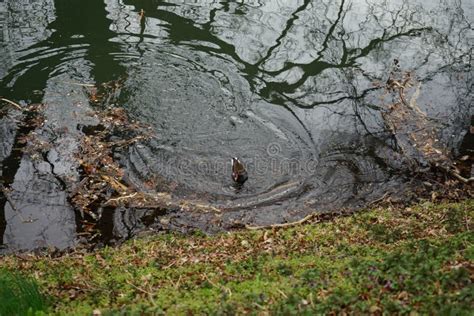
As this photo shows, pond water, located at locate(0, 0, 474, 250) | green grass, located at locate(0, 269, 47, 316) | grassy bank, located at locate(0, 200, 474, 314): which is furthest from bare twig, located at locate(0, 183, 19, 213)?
green grass, located at locate(0, 269, 47, 316)

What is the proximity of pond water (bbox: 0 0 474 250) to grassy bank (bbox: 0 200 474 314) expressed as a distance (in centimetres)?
117

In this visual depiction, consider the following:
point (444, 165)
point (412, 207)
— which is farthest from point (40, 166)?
point (444, 165)

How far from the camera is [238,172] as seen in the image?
32.9 ft

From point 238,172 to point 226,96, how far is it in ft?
9.30

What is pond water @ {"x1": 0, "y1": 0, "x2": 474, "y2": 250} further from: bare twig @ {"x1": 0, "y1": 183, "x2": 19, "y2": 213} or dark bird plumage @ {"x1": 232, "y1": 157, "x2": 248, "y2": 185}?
dark bird plumage @ {"x1": 232, "y1": 157, "x2": 248, "y2": 185}

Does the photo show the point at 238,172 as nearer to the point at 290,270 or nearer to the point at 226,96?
the point at 226,96

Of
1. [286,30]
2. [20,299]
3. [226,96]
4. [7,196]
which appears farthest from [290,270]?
[286,30]

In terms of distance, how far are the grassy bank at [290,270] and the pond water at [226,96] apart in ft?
3.83

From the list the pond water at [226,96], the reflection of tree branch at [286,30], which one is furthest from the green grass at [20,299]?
the reflection of tree branch at [286,30]

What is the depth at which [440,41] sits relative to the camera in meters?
14.3

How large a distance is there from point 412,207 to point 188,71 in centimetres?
629

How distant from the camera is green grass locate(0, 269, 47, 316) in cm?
475

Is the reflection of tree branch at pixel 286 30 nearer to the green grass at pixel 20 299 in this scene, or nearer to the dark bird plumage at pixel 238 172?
the dark bird plumage at pixel 238 172

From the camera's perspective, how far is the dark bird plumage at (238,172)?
10.0 meters
